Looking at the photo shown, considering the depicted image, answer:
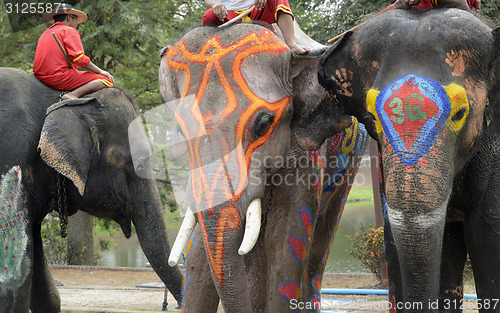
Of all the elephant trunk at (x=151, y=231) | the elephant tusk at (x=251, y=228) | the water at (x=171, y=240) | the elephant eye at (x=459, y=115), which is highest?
the elephant eye at (x=459, y=115)

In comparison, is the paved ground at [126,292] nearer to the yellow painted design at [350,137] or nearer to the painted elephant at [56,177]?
the painted elephant at [56,177]

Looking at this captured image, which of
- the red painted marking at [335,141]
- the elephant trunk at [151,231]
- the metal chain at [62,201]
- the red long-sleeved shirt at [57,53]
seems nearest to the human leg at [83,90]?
the red long-sleeved shirt at [57,53]

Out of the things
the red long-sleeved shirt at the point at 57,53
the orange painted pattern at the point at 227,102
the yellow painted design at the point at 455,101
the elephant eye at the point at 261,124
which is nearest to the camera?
the yellow painted design at the point at 455,101

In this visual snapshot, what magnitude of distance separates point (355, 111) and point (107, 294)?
617 centimetres

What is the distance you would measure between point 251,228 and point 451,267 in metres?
1.39

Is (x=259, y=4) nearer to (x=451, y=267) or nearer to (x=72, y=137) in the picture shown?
(x=451, y=267)

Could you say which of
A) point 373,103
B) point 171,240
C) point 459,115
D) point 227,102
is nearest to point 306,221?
point 227,102

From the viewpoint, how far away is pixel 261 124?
159 inches

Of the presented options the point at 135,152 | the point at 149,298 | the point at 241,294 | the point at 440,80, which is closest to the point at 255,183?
the point at 241,294

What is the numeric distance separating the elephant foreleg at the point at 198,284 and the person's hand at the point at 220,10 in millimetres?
1333

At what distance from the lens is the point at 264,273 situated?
4.58 meters

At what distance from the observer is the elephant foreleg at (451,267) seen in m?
4.37

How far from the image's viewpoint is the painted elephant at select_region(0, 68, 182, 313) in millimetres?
5492

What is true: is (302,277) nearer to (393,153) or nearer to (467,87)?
(393,153)
